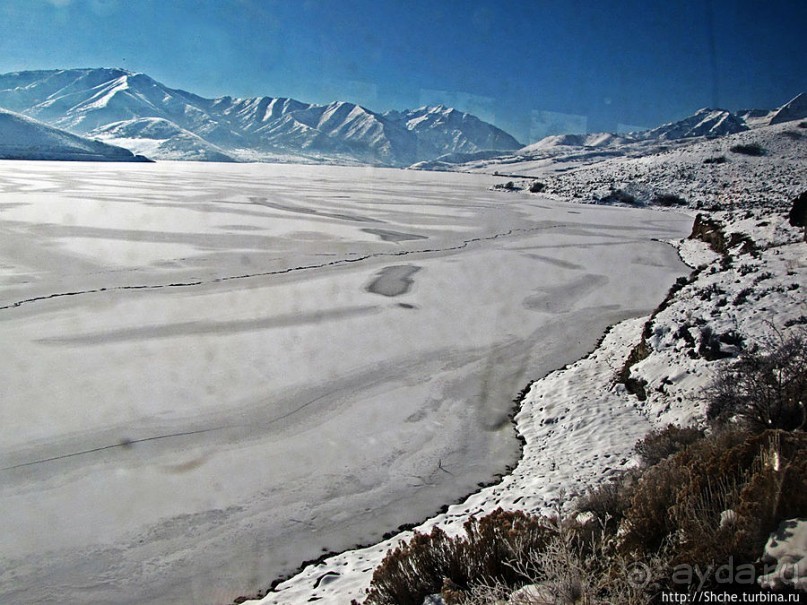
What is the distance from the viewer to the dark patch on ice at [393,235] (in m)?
19.8

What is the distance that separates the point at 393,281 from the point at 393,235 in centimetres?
723

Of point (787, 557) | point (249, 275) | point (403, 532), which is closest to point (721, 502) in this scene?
point (787, 557)

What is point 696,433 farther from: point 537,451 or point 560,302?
point 560,302

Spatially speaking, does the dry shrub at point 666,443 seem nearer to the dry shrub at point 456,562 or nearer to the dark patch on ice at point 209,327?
the dry shrub at point 456,562

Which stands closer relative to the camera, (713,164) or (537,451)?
(537,451)

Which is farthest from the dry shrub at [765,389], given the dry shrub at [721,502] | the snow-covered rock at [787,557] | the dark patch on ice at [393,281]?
the dark patch on ice at [393,281]

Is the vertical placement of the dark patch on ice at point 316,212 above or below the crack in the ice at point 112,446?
above

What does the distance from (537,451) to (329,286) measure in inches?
309

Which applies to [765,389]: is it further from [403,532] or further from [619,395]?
[403,532]

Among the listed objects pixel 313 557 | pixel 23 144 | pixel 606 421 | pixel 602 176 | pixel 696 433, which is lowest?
pixel 313 557

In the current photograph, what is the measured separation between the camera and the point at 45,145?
128m

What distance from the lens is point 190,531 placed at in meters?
4.88

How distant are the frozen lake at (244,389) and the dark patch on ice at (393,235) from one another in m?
1.91

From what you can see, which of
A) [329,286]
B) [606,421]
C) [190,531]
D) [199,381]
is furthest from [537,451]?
[329,286]
